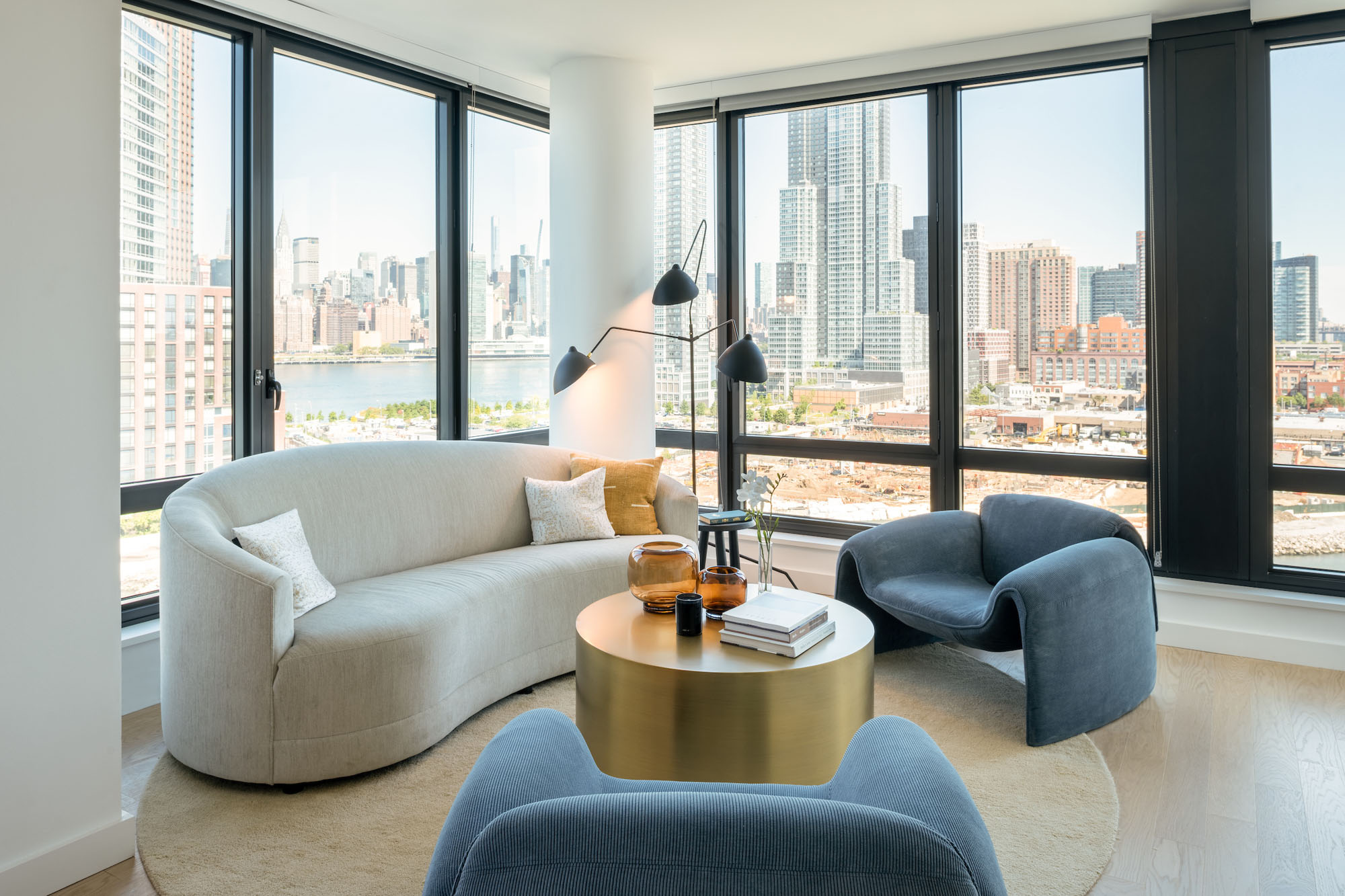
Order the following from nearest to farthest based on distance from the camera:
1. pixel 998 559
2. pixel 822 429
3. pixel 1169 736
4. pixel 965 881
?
pixel 965 881 < pixel 1169 736 < pixel 998 559 < pixel 822 429

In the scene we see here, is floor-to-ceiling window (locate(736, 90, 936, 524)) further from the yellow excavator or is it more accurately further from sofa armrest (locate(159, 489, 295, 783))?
sofa armrest (locate(159, 489, 295, 783))

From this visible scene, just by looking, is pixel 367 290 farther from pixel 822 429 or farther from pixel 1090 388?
pixel 1090 388

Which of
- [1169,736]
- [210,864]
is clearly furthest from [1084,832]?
[210,864]

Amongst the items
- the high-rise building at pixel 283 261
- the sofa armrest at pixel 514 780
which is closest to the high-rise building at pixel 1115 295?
the sofa armrest at pixel 514 780

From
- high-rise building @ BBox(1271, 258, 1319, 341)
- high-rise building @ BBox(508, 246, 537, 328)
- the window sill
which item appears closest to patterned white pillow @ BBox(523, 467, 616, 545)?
high-rise building @ BBox(508, 246, 537, 328)

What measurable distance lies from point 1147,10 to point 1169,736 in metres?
3.05

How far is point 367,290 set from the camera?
4266 millimetres

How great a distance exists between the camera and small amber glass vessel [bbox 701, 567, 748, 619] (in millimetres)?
2850

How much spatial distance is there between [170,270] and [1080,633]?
142 inches

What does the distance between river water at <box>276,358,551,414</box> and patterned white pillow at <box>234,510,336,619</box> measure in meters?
Result: 1.06

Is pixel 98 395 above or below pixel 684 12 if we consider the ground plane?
below

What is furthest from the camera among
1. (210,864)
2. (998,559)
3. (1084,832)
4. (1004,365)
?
(1004,365)

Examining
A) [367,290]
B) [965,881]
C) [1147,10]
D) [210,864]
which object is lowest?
[210,864]

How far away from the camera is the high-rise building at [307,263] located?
395cm
